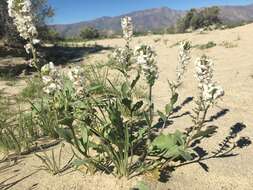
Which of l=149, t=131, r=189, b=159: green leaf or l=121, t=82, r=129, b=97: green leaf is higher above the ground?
l=121, t=82, r=129, b=97: green leaf

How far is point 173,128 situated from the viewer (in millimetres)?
4844

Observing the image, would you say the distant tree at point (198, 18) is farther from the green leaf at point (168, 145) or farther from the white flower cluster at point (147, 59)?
the white flower cluster at point (147, 59)

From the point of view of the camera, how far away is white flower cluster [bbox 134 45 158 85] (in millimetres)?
3246

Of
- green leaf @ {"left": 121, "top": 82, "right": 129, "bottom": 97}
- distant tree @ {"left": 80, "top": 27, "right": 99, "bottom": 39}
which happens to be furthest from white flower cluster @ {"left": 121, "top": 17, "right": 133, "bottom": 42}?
distant tree @ {"left": 80, "top": 27, "right": 99, "bottom": 39}

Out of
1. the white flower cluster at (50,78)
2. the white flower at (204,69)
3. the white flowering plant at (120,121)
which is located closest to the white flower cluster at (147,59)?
the white flowering plant at (120,121)

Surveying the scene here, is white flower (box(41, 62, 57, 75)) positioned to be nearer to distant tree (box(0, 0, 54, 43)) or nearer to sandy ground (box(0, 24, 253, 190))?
sandy ground (box(0, 24, 253, 190))

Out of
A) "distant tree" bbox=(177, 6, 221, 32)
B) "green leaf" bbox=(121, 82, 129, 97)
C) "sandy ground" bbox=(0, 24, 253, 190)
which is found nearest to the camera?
"sandy ground" bbox=(0, 24, 253, 190)

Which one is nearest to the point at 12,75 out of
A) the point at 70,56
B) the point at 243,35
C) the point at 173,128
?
the point at 70,56

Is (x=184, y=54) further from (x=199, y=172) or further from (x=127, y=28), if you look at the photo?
(x=199, y=172)

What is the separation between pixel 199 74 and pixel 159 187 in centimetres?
104

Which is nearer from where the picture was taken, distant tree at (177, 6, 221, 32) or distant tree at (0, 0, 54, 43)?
distant tree at (0, 0, 54, 43)

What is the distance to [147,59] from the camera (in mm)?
3250

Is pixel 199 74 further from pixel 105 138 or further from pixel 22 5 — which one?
pixel 22 5

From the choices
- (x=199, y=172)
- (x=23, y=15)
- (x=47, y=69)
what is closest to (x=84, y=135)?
(x=47, y=69)
